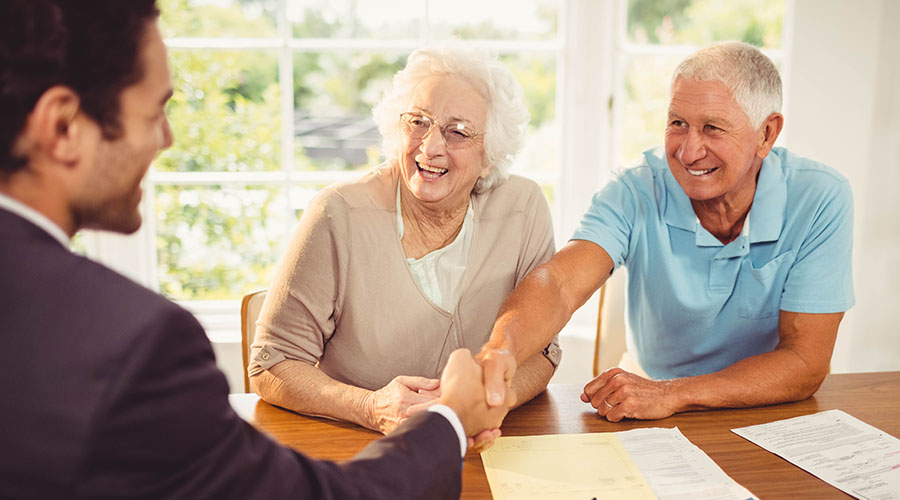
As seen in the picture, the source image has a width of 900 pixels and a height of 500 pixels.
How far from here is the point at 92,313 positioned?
0.68m

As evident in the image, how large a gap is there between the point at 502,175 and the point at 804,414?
92 cm

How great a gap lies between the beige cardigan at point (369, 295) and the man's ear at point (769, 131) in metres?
0.62

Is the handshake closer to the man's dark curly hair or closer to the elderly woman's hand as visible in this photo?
the elderly woman's hand

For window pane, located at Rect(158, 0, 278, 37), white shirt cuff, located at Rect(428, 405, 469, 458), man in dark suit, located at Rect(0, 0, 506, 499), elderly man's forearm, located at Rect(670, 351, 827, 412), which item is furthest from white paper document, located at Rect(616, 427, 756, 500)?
window pane, located at Rect(158, 0, 278, 37)

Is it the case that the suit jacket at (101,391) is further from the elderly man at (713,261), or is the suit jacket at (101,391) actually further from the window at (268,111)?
the window at (268,111)

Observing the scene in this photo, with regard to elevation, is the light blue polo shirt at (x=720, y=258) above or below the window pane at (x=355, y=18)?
below

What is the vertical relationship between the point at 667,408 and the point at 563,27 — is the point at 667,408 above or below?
below

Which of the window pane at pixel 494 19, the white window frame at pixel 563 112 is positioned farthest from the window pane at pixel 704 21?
the window pane at pixel 494 19

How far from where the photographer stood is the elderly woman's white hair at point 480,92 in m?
1.78

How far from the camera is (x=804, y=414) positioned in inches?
59.4

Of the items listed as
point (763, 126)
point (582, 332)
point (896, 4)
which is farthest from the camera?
point (582, 332)

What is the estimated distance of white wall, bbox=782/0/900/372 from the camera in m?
2.90

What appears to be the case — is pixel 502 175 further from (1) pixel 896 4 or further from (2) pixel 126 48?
(1) pixel 896 4

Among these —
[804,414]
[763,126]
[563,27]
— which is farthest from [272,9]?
[804,414]
